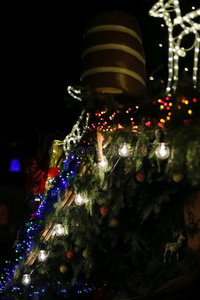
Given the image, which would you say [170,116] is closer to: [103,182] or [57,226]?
[103,182]

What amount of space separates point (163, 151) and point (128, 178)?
1.18 m

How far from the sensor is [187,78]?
16.0 feet

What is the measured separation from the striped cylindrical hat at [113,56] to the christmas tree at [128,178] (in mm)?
16

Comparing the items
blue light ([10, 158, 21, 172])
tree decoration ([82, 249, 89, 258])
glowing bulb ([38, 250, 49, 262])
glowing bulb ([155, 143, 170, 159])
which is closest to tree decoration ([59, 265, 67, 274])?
glowing bulb ([38, 250, 49, 262])

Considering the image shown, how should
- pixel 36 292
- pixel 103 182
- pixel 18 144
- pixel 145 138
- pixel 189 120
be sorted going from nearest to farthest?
pixel 189 120 → pixel 145 138 → pixel 103 182 → pixel 36 292 → pixel 18 144

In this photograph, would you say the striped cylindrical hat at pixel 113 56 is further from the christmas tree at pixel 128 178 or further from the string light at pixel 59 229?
the string light at pixel 59 229

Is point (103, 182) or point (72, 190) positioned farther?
point (72, 190)

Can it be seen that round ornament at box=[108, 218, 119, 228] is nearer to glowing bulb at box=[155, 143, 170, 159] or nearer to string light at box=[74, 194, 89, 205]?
string light at box=[74, 194, 89, 205]

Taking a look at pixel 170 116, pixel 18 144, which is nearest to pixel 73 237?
pixel 170 116

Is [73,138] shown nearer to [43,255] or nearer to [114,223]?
[114,223]

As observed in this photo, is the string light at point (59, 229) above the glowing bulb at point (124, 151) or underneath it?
underneath

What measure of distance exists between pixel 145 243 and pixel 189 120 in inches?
91.8

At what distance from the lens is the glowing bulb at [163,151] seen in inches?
188

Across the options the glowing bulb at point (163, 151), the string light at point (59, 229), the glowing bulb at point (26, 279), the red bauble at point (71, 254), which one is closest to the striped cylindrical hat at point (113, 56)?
the glowing bulb at point (163, 151)
